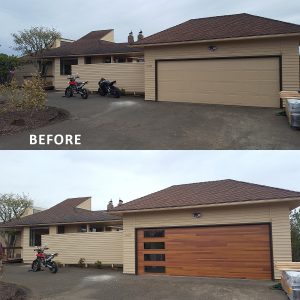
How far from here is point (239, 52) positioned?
16750mm

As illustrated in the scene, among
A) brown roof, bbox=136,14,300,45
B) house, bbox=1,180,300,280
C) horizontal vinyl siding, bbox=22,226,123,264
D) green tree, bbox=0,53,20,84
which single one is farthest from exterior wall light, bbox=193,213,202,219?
green tree, bbox=0,53,20,84

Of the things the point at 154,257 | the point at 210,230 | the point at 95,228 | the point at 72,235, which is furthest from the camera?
the point at 95,228

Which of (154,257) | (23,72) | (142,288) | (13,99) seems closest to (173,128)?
(154,257)

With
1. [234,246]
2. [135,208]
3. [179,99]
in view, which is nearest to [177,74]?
[179,99]

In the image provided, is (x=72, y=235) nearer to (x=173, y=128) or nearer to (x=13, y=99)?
(x=13, y=99)

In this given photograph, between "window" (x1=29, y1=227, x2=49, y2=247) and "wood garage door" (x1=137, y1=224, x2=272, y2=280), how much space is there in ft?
28.0

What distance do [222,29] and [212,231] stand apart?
9415 mm

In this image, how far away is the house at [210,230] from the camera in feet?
40.1

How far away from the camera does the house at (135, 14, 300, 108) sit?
15.9 metres

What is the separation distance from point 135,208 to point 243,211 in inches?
146

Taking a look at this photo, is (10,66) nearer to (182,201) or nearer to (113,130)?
(113,130)

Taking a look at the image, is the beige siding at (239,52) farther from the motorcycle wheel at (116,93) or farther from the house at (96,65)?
the motorcycle wheel at (116,93)

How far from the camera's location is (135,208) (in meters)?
14.1

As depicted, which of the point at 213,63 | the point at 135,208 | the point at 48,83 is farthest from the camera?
the point at 48,83
